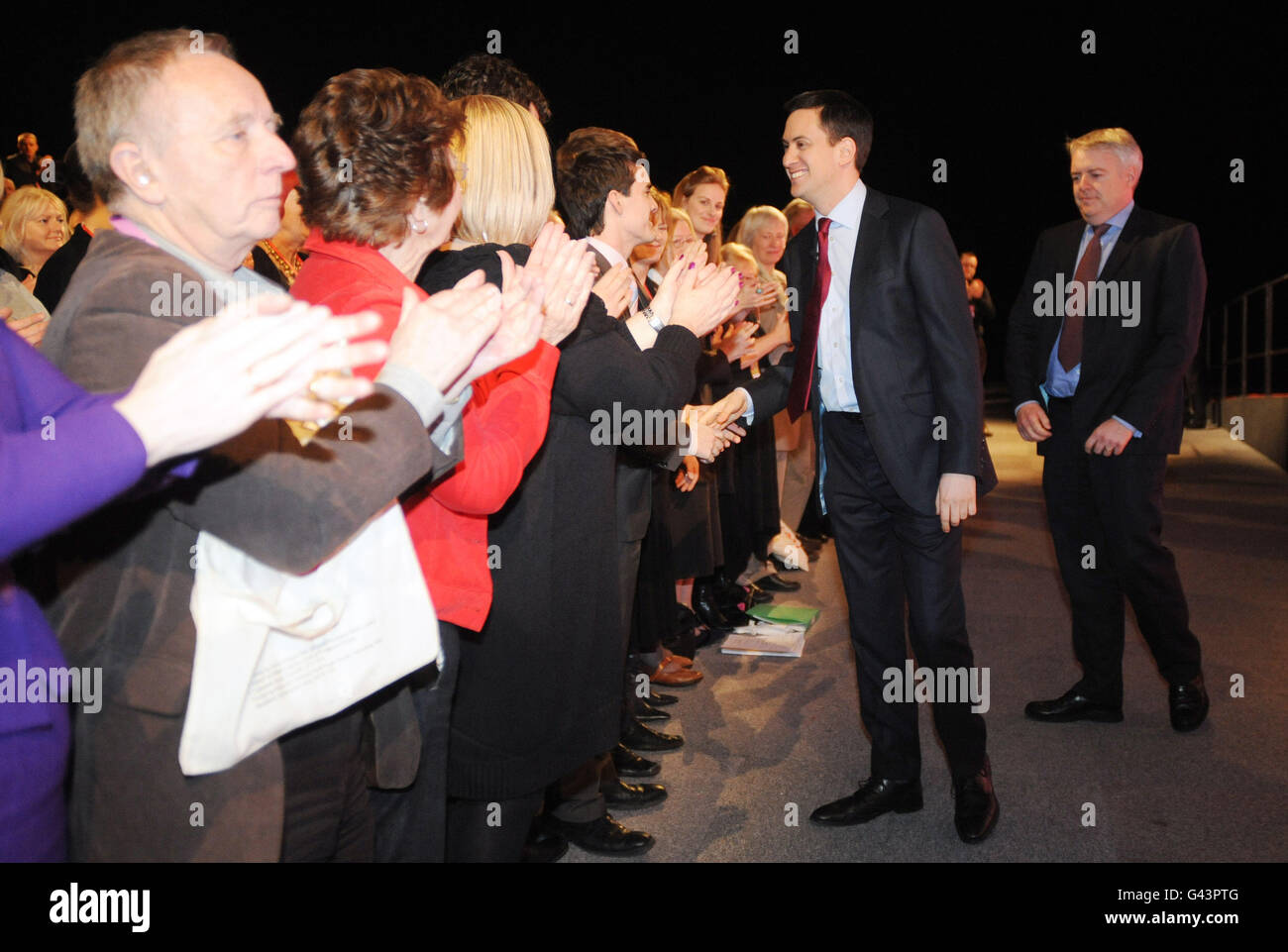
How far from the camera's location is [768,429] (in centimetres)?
468

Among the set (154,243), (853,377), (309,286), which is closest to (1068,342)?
(853,377)

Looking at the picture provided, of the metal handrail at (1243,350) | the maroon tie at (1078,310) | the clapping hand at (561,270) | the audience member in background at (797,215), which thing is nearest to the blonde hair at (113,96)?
the clapping hand at (561,270)

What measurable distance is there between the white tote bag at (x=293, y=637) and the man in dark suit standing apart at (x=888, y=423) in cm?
161

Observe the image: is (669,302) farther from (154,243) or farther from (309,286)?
(154,243)

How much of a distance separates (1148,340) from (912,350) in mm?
1079

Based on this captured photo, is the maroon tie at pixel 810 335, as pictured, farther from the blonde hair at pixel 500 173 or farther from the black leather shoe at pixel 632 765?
the black leather shoe at pixel 632 765

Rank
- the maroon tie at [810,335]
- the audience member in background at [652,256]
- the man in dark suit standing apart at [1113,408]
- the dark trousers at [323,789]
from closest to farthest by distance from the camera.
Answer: the dark trousers at [323,789] → the maroon tie at [810,335] → the man in dark suit standing apart at [1113,408] → the audience member in background at [652,256]

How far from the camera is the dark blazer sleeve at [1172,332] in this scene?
287 centimetres

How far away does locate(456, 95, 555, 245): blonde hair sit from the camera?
176cm

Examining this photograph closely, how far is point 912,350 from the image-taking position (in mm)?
2398

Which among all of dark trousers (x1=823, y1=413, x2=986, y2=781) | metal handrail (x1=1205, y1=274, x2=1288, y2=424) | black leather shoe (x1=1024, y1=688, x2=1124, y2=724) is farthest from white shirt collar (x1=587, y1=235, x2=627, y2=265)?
metal handrail (x1=1205, y1=274, x2=1288, y2=424)

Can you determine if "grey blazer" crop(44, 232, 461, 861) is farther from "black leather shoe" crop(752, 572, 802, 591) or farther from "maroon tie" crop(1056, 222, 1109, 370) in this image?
"black leather shoe" crop(752, 572, 802, 591)

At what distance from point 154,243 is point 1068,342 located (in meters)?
2.83

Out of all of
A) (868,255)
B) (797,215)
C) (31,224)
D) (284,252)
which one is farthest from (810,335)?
(797,215)
